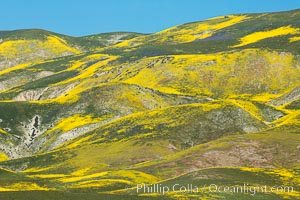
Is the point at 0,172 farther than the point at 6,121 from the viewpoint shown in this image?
No

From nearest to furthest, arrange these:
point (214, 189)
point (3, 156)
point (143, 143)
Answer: point (214, 189), point (143, 143), point (3, 156)

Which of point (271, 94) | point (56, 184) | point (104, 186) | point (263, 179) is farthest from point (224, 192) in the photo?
point (271, 94)

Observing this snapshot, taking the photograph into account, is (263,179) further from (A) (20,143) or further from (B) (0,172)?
(A) (20,143)

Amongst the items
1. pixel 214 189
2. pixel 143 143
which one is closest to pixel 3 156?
pixel 143 143

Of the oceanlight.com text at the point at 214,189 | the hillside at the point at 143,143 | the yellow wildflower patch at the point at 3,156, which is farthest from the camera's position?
the yellow wildflower patch at the point at 3,156

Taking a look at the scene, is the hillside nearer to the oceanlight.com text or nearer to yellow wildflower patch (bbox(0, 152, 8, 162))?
yellow wildflower patch (bbox(0, 152, 8, 162))

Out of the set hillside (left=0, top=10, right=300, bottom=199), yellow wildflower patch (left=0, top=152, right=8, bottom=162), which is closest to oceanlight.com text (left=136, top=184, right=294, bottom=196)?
hillside (left=0, top=10, right=300, bottom=199)

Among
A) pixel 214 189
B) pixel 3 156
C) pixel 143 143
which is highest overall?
pixel 143 143

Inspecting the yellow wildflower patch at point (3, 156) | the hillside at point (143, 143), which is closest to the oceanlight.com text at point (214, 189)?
the hillside at point (143, 143)

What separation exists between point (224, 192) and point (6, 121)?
382 ft

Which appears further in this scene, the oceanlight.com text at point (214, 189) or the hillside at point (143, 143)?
the hillside at point (143, 143)

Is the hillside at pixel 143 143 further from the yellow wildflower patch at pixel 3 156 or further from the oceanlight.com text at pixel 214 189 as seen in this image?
the oceanlight.com text at pixel 214 189

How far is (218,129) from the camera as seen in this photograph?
134125 mm

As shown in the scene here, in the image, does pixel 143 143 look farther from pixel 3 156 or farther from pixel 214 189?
pixel 214 189
